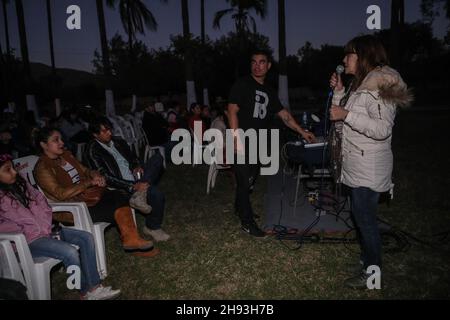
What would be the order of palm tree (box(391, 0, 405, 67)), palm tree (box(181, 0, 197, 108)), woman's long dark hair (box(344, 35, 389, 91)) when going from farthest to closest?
palm tree (box(181, 0, 197, 108))
palm tree (box(391, 0, 405, 67))
woman's long dark hair (box(344, 35, 389, 91))

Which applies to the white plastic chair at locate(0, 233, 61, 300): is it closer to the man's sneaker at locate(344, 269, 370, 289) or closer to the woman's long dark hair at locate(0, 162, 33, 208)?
the woman's long dark hair at locate(0, 162, 33, 208)

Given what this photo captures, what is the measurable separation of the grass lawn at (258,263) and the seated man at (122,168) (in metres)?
0.36

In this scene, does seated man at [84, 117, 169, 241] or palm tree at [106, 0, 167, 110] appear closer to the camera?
seated man at [84, 117, 169, 241]

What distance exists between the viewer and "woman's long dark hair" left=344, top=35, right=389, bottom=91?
2760 millimetres

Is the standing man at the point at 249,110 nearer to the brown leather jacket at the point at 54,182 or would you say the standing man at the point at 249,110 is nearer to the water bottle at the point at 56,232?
the brown leather jacket at the point at 54,182

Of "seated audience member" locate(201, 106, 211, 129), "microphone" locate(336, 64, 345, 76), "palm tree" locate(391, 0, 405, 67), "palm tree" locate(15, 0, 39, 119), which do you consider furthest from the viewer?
"palm tree" locate(15, 0, 39, 119)

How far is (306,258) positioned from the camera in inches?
152

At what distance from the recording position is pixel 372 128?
266 centimetres

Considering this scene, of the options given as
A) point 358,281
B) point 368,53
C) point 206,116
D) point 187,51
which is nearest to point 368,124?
point 368,53

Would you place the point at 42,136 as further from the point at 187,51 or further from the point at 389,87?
the point at 187,51

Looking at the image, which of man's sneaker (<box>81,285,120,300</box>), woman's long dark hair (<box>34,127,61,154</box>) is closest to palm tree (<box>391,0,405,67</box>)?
woman's long dark hair (<box>34,127,61,154</box>)

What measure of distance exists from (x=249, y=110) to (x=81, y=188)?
2.17m

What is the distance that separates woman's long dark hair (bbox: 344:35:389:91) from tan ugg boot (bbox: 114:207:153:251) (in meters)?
2.75
